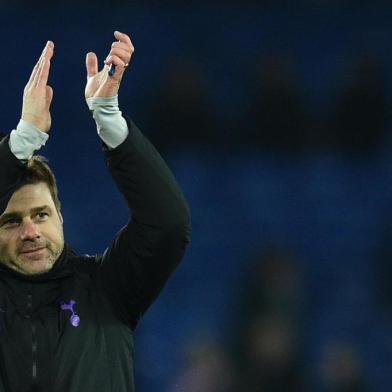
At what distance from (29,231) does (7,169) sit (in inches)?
7.6

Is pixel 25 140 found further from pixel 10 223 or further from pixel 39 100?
pixel 10 223

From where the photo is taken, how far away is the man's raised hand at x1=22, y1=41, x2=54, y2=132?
2232mm

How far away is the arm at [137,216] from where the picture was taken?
2.21 metres

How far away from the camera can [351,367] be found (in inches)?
185

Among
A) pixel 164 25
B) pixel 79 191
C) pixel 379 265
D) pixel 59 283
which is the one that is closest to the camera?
pixel 59 283

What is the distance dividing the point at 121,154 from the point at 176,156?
10.5 feet

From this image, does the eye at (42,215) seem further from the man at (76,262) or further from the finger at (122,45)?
the finger at (122,45)

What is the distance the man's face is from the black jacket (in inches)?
1.0

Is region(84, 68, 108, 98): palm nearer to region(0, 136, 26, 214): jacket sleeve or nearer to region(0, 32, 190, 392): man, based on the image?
region(0, 32, 190, 392): man

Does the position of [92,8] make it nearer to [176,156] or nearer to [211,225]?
[176,156]

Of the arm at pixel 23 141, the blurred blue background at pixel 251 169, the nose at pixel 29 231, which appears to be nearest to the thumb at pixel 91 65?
the arm at pixel 23 141

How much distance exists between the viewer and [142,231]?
2270mm

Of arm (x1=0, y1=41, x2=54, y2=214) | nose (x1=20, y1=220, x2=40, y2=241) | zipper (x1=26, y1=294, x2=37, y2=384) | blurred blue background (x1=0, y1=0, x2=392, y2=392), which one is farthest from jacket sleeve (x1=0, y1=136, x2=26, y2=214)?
blurred blue background (x1=0, y1=0, x2=392, y2=392)

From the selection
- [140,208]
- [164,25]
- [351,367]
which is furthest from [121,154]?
[164,25]
